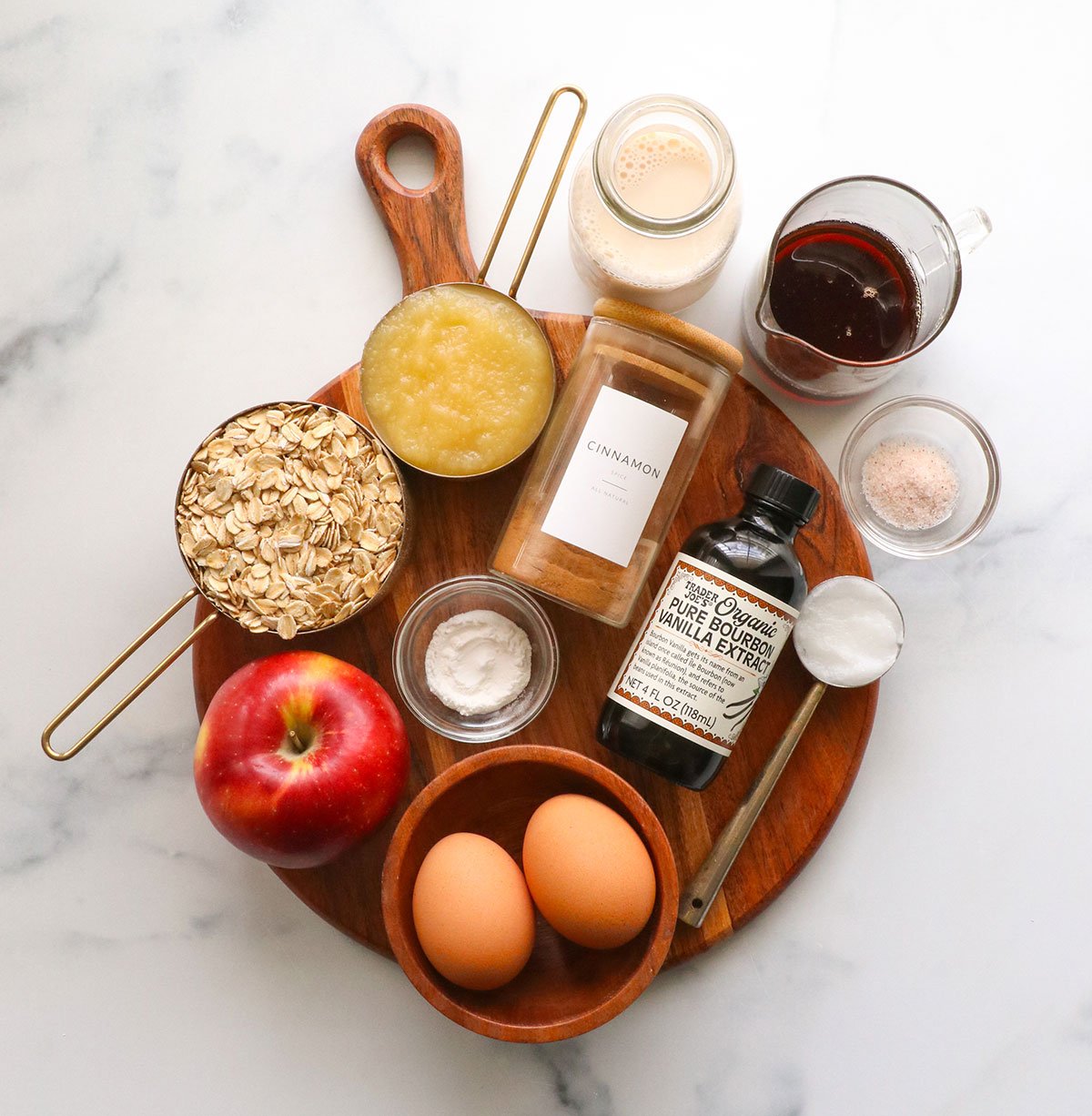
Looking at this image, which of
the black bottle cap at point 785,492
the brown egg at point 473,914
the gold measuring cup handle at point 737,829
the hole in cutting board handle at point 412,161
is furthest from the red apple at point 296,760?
the hole in cutting board handle at point 412,161

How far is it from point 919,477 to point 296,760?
75 centimetres

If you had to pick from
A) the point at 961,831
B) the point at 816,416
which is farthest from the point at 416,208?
the point at 961,831

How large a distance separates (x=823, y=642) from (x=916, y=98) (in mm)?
680

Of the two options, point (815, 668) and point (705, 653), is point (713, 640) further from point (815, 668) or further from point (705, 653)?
point (815, 668)

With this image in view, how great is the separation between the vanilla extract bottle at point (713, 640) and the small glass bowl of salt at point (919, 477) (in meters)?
0.13

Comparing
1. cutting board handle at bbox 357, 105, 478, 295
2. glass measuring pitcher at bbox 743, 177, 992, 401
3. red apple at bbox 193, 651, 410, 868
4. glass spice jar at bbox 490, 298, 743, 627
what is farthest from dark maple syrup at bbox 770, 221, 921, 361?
red apple at bbox 193, 651, 410, 868

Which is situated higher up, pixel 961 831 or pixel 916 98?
pixel 916 98

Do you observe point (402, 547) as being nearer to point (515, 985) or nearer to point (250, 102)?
point (515, 985)

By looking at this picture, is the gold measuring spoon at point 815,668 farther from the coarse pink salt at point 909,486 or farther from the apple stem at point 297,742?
the apple stem at point 297,742

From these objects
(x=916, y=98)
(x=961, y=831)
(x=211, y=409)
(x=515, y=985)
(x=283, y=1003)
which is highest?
(x=916, y=98)

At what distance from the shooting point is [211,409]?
1121 mm

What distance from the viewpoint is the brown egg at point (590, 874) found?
84cm

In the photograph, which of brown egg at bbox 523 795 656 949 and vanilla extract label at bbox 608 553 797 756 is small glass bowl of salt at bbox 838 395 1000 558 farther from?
brown egg at bbox 523 795 656 949

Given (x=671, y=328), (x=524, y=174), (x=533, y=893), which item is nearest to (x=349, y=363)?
(x=524, y=174)
